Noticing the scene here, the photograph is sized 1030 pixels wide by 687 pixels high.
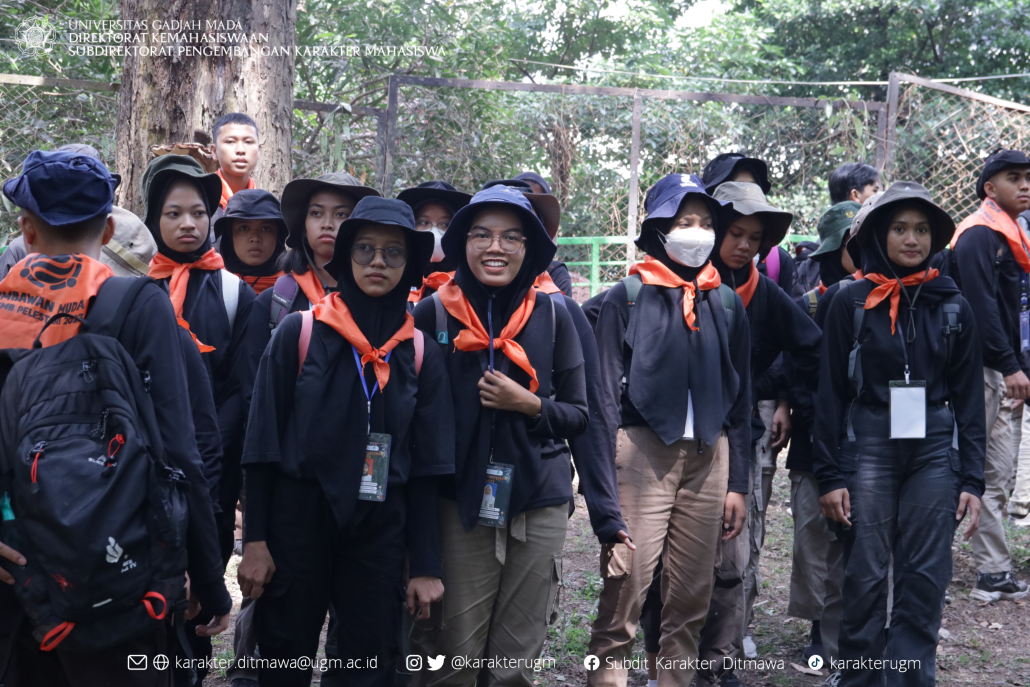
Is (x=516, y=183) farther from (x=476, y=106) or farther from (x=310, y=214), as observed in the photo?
(x=476, y=106)

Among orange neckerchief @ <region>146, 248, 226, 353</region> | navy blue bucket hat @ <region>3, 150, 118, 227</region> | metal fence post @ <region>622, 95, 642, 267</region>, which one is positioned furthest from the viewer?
metal fence post @ <region>622, 95, 642, 267</region>

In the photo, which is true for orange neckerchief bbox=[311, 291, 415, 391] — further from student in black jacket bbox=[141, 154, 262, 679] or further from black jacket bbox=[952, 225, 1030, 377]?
black jacket bbox=[952, 225, 1030, 377]

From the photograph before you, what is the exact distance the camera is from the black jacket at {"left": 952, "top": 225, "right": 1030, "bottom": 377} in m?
5.43

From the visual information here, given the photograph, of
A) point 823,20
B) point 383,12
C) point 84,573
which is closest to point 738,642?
point 84,573

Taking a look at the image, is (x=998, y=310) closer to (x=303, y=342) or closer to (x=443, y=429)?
(x=443, y=429)

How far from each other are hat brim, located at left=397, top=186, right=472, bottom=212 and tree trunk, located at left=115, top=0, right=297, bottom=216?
1.35 metres

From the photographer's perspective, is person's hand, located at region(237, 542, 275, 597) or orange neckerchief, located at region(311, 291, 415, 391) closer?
person's hand, located at region(237, 542, 275, 597)

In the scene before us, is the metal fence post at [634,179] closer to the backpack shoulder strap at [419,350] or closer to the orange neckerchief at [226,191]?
the orange neckerchief at [226,191]

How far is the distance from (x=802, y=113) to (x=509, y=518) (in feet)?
21.2

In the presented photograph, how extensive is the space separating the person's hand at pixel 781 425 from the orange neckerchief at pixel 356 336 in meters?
2.41

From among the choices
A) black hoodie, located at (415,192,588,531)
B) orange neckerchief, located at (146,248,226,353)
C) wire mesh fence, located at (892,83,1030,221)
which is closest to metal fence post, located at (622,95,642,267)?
wire mesh fence, located at (892,83,1030,221)

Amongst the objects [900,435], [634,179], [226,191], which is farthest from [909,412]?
[634,179]

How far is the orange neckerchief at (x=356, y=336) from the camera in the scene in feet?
10.2

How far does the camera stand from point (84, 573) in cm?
221
